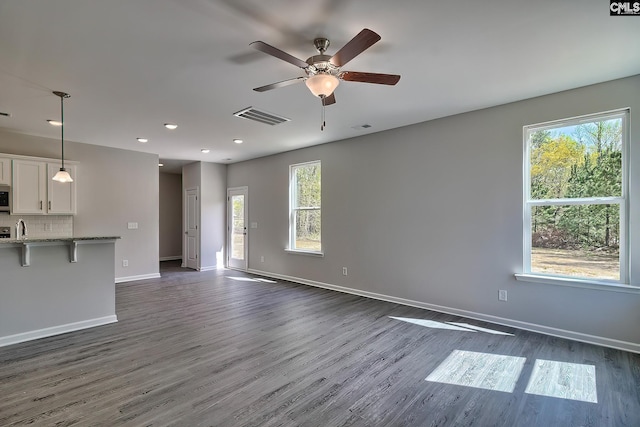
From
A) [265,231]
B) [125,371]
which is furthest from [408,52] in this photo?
[265,231]

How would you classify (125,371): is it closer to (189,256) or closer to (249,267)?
(249,267)

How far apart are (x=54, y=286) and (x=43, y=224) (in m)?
2.40

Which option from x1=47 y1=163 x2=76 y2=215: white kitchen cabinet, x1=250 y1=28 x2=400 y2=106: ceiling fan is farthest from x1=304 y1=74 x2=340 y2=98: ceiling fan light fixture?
x1=47 y1=163 x2=76 y2=215: white kitchen cabinet

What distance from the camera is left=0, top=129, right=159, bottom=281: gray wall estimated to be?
5.54m

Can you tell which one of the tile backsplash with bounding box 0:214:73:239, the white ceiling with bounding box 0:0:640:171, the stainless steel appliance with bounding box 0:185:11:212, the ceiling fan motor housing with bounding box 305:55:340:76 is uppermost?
the white ceiling with bounding box 0:0:640:171

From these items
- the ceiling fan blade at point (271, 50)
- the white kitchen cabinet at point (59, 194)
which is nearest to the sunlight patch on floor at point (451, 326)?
the ceiling fan blade at point (271, 50)

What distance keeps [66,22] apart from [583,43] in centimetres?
386

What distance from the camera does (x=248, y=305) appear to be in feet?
15.2

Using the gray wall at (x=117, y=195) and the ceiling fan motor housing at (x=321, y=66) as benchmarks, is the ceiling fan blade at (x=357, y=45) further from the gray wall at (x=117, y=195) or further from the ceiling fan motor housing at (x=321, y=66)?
the gray wall at (x=117, y=195)

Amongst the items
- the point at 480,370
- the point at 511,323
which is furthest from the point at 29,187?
the point at 511,323

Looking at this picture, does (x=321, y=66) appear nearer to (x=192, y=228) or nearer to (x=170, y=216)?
(x=192, y=228)

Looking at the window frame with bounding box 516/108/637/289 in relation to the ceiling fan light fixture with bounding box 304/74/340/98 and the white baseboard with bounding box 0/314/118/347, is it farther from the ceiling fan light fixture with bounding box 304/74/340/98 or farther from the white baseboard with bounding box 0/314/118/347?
the white baseboard with bounding box 0/314/118/347

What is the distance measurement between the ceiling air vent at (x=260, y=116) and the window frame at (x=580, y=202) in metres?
A: 3.08

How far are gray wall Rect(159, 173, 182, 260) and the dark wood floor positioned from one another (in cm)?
535
